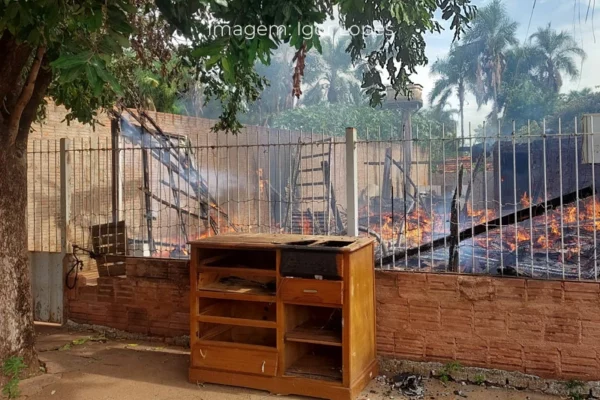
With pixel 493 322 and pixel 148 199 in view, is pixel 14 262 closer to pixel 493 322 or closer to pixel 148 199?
pixel 148 199

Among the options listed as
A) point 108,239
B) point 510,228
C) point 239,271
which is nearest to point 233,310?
point 239,271

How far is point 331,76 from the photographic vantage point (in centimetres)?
4850

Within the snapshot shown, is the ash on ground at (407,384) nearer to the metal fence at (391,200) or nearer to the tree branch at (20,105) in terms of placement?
the metal fence at (391,200)

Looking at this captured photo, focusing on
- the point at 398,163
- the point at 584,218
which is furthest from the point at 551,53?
the point at 398,163

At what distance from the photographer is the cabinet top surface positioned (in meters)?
4.75

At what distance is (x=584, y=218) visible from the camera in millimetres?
7938

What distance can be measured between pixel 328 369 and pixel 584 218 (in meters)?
5.20

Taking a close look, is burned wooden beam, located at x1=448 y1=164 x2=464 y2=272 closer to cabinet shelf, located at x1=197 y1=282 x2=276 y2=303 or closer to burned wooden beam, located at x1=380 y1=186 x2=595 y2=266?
burned wooden beam, located at x1=380 y1=186 x2=595 y2=266

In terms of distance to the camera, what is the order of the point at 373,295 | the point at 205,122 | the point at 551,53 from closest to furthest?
the point at 373,295, the point at 205,122, the point at 551,53

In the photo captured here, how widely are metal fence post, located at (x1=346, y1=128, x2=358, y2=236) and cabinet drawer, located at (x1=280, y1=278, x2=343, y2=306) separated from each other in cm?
126

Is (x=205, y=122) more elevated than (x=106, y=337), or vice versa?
(x=205, y=122)

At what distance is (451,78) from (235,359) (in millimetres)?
39657

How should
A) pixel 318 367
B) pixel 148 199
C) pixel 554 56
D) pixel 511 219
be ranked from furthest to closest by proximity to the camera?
pixel 554 56, pixel 148 199, pixel 511 219, pixel 318 367

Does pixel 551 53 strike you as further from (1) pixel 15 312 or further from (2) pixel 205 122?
(1) pixel 15 312
